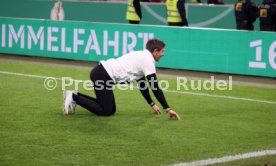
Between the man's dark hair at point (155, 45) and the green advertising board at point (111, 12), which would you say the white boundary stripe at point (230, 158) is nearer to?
the man's dark hair at point (155, 45)

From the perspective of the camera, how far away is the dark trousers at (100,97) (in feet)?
36.4

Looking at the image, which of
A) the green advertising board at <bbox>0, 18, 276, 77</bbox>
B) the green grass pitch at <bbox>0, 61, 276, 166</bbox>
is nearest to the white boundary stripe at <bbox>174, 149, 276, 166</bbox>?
the green grass pitch at <bbox>0, 61, 276, 166</bbox>

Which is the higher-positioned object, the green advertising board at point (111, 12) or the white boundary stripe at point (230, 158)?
the green advertising board at point (111, 12)

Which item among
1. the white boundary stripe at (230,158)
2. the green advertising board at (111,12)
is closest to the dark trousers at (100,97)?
the white boundary stripe at (230,158)

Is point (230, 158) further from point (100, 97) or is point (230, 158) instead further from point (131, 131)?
point (100, 97)

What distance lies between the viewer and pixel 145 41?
1806 cm

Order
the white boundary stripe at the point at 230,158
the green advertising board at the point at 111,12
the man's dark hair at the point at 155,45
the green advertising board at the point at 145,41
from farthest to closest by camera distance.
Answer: the green advertising board at the point at 111,12
the green advertising board at the point at 145,41
the man's dark hair at the point at 155,45
the white boundary stripe at the point at 230,158

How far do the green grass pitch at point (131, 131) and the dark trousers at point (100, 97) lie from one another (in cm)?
15

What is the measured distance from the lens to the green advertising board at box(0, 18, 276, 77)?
16.5 metres

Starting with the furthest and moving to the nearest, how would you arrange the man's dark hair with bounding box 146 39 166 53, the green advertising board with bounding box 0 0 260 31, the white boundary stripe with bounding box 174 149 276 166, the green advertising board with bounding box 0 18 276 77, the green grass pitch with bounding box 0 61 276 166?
the green advertising board with bounding box 0 0 260 31, the green advertising board with bounding box 0 18 276 77, the man's dark hair with bounding box 146 39 166 53, the green grass pitch with bounding box 0 61 276 166, the white boundary stripe with bounding box 174 149 276 166

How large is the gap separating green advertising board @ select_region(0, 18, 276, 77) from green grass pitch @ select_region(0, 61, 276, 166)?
225cm

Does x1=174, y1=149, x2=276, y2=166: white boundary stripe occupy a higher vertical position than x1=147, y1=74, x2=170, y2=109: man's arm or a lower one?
lower

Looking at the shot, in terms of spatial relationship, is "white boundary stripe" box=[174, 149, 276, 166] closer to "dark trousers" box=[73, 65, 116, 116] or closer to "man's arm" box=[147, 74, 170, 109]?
"man's arm" box=[147, 74, 170, 109]

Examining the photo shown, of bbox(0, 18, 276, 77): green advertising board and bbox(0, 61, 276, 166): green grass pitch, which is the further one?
bbox(0, 18, 276, 77): green advertising board
